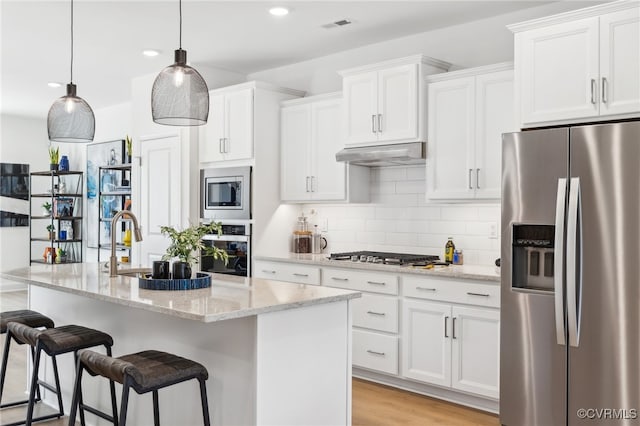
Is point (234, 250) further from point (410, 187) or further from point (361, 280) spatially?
point (410, 187)

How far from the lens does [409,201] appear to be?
15.3ft

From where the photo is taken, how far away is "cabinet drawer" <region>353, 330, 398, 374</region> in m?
4.11

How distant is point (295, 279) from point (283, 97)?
5.56 ft

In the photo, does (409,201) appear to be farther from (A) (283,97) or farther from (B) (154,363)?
(B) (154,363)

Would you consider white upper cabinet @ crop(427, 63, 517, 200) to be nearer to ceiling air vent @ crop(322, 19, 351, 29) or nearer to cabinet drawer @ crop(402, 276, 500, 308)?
cabinet drawer @ crop(402, 276, 500, 308)

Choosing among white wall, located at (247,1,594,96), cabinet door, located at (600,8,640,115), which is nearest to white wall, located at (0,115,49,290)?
white wall, located at (247,1,594,96)

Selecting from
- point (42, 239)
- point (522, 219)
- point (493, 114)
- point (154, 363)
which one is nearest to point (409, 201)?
point (493, 114)

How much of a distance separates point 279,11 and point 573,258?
2541 millimetres

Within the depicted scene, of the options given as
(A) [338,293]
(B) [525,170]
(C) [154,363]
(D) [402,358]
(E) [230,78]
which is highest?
(E) [230,78]

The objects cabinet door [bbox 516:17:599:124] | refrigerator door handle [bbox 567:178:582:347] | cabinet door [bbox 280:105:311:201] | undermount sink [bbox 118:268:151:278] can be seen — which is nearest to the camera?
refrigerator door handle [bbox 567:178:582:347]

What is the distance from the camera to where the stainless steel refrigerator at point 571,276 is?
9.36 feet

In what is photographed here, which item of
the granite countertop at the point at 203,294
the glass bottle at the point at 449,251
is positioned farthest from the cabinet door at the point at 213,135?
the glass bottle at the point at 449,251

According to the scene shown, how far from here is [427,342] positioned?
3.92 m

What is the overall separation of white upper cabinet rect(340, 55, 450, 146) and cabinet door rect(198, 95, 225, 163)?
1.31 m
